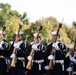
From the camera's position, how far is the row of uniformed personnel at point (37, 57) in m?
13.1

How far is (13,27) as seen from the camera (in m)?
39.9

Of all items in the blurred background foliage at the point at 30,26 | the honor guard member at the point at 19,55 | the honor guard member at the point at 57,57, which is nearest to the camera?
the honor guard member at the point at 57,57

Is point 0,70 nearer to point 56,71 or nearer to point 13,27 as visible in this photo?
point 56,71

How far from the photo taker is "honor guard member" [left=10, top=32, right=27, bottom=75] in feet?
47.2

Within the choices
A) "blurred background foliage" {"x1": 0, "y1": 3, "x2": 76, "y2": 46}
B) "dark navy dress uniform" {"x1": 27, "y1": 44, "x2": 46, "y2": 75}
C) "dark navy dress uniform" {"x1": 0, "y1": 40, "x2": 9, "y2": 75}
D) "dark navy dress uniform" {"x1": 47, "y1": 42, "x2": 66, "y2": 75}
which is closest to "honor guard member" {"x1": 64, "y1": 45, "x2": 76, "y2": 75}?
"dark navy dress uniform" {"x1": 47, "y1": 42, "x2": 66, "y2": 75}

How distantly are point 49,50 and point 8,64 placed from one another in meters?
2.08

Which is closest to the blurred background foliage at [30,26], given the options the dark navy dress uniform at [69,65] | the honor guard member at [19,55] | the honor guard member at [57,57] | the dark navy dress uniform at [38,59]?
the honor guard member at [19,55]

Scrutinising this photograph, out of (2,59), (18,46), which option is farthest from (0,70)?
(18,46)

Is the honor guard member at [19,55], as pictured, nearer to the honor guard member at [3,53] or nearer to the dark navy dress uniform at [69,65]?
the honor guard member at [3,53]

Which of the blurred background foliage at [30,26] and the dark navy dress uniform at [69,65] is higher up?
the blurred background foliage at [30,26]

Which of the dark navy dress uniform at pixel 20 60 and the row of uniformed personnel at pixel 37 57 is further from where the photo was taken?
the dark navy dress uniform at pixel 20 60

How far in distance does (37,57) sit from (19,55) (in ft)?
3.54

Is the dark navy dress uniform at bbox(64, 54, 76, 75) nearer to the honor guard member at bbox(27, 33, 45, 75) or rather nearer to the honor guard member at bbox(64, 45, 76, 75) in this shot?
the honor guard member at bbox(64, 45, 76, 75)

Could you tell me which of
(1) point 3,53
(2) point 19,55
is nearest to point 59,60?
(2) point 19,55
